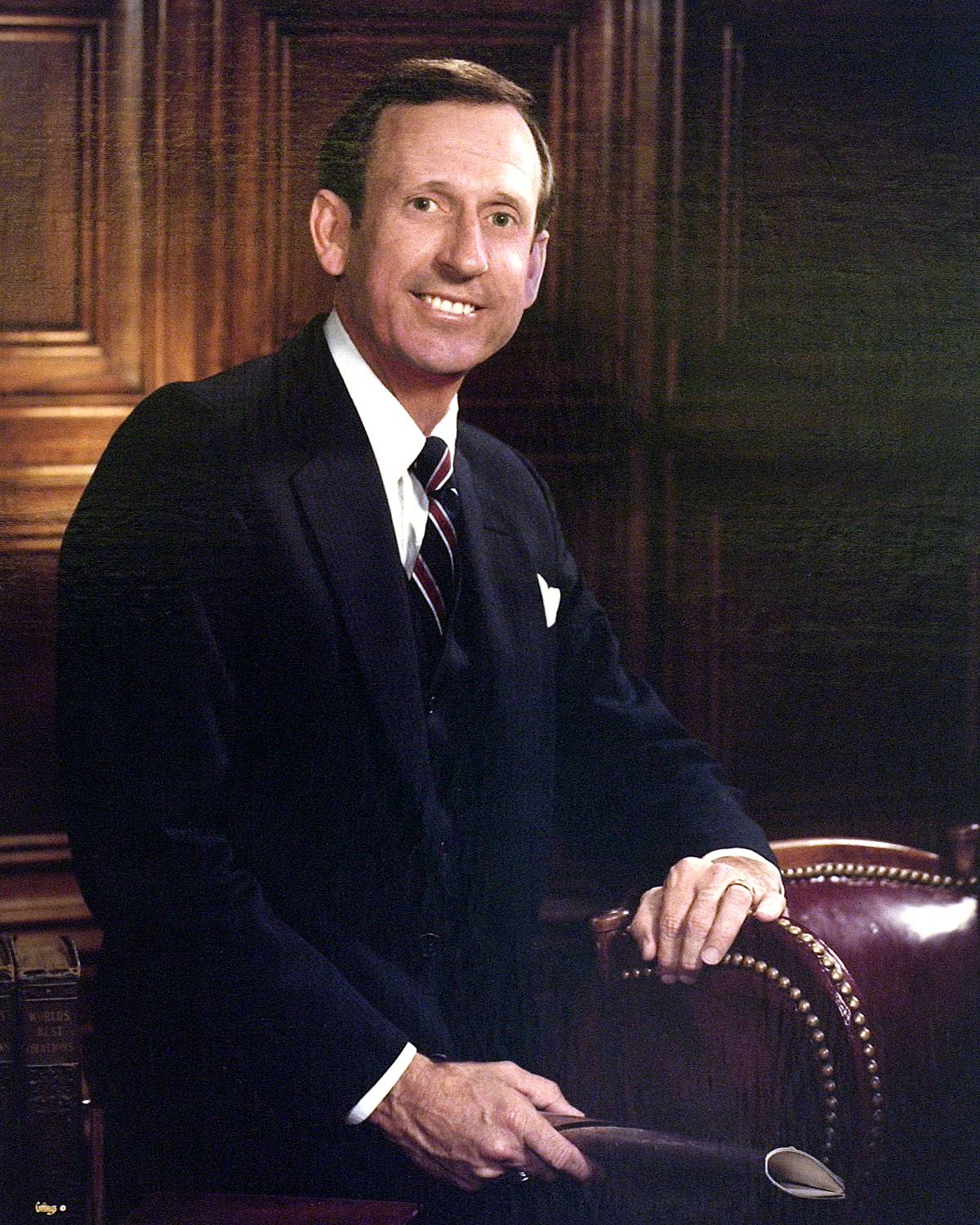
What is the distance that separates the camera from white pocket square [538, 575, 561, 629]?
1.54 m

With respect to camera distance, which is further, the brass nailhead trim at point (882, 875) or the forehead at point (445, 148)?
the brass nailhead trim at point (882, 875)

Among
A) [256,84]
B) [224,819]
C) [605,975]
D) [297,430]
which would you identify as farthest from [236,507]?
[605,975]

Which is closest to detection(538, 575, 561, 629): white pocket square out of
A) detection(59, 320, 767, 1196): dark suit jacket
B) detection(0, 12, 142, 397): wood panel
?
detection(59, 320, 767, 1196): dark suit jacket

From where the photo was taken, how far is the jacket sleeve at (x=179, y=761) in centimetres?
137

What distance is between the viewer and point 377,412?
1.47 meters

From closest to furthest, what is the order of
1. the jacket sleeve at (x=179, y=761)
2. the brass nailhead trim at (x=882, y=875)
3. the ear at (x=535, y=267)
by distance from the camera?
the jacket sleeve at (x=179, y=761) < the ear at (x=535, y=267) < the brass nailhead trim at (x=882, y=875)

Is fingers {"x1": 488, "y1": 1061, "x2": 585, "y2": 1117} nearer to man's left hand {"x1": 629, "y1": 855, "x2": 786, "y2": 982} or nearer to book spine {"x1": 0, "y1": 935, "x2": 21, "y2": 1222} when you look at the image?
man's left hand {"x1": 629, "y1": 855, "x2": 786, "y2": 982}

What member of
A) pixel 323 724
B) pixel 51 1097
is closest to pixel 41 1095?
pixel 51 1097

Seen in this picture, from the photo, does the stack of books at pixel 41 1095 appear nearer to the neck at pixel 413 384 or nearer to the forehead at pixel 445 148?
the neck at pixel 413 384

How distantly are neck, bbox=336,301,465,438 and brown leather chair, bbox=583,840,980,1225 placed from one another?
612 mm

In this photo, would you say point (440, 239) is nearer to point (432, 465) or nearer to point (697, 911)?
point (432, 465)

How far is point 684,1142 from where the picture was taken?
1.51 meters

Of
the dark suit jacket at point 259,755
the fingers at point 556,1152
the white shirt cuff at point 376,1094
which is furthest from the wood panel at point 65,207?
the fingers at point 556,1152

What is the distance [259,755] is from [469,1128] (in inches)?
18.0
